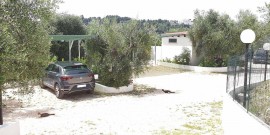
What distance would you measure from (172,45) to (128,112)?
20.5 m

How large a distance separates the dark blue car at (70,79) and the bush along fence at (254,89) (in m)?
7.51

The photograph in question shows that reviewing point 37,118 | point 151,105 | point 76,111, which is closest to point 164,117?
point 151,105

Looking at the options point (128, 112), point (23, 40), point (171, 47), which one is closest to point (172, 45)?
point (171, 47)

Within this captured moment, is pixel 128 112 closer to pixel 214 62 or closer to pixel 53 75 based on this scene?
pixel 53 75

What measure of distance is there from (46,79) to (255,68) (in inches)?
477

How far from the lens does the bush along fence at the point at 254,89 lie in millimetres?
7379

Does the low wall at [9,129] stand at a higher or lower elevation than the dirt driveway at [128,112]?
higher

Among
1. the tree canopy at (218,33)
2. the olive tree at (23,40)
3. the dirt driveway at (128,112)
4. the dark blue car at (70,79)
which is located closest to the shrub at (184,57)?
the tree canopy at (218,33)

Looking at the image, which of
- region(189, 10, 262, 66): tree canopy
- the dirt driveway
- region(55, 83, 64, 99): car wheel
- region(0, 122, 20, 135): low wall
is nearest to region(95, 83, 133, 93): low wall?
the dirt driveway

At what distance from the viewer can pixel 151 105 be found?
1405 centimetres

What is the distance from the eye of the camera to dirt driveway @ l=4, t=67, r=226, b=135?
10.5 metres

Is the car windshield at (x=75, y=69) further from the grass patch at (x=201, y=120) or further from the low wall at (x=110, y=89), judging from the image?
the grass patch at (x=201, y=120)

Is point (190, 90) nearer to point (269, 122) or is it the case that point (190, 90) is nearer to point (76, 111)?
point (76, 111)

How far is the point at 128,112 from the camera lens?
1273cm
